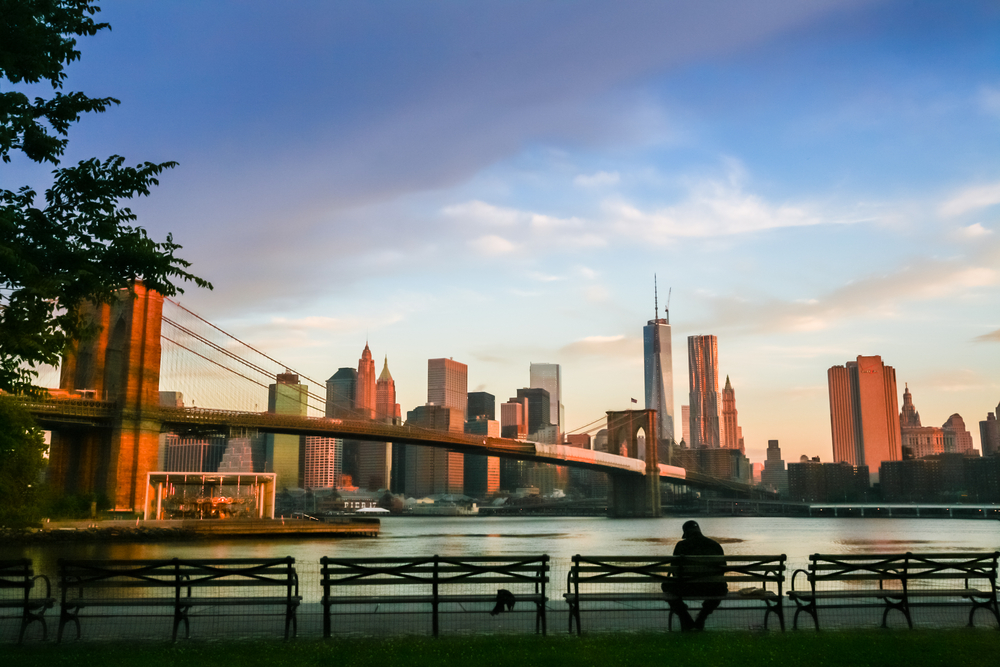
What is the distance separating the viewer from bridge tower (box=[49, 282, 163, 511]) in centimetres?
5603

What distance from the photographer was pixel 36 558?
35.6 metres

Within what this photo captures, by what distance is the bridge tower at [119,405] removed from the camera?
184 feet

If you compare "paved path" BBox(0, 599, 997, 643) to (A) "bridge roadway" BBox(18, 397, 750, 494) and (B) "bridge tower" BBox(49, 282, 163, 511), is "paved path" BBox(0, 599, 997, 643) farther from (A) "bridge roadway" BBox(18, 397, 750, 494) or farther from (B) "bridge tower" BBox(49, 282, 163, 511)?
(B) "bridge tower" BBox(49, 282, 163, 511)

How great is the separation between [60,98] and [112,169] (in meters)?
1.20

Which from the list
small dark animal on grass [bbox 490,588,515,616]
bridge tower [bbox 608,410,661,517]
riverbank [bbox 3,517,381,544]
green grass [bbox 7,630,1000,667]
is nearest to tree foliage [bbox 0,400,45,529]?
riverbank [bbox 3,517,381,544]

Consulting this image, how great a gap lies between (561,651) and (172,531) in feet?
155

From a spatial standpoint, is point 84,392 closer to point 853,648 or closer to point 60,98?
point 60,98

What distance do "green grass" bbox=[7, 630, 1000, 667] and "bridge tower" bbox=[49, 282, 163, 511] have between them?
50377 mm

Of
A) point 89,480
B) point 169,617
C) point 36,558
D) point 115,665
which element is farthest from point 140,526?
point 115,665

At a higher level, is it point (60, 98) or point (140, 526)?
point (60, 98)

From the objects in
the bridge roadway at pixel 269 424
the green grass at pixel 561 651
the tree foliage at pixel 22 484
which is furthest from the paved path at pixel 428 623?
the bridge roadway at pixel 269 424

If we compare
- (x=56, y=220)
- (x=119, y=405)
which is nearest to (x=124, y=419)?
(x=119, y=405)

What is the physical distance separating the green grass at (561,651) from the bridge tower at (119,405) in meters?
50.4

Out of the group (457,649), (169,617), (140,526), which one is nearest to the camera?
(457,649)
